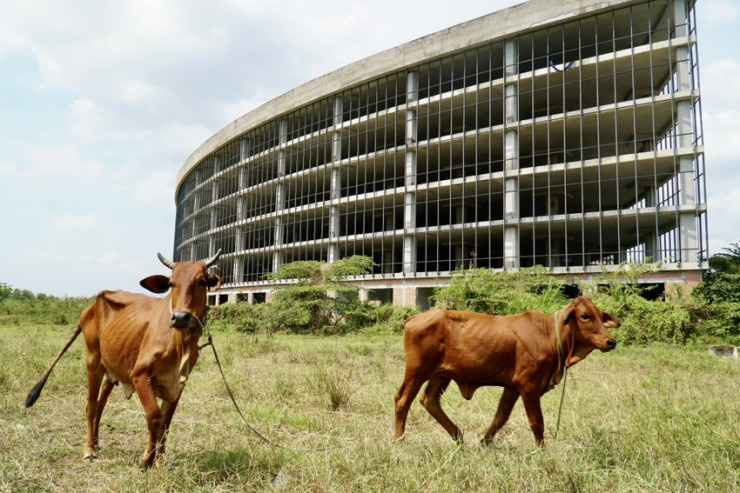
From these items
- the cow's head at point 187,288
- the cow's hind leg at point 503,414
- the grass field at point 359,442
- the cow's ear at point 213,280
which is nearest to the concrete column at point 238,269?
the grass field at point 359,442

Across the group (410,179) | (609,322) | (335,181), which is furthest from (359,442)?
(335,181)

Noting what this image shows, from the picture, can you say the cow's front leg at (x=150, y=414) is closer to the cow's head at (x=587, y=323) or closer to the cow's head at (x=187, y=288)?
the cow's head at (x=187, y=288)

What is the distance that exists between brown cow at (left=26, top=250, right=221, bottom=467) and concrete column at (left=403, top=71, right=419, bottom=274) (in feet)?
84.6

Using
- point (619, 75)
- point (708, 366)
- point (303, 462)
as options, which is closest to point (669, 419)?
point (303, 462)

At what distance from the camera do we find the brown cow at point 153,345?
4043mm

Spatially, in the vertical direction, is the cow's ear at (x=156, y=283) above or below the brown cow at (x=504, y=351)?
above

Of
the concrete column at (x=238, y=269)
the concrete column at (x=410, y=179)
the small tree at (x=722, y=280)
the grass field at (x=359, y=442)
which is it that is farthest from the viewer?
the concrete column at (x=238, y=269)

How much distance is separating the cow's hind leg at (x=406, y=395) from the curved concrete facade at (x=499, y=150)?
21.1 metres

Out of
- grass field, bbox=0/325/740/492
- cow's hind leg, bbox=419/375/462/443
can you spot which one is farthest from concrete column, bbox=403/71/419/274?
cow's hind leg, bbox=419/375/462/443

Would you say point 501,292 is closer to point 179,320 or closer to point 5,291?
point 179,320

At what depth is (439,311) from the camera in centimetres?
496

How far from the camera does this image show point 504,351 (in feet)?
15.3

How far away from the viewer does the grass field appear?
3.72m

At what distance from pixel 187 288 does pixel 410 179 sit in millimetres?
28169
